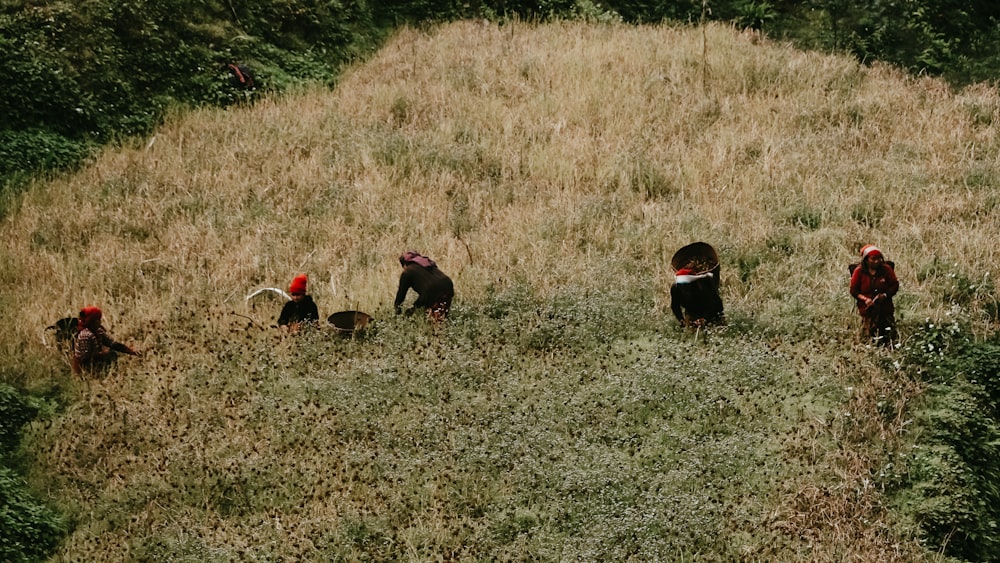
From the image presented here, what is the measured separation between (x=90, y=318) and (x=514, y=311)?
408 centimetres

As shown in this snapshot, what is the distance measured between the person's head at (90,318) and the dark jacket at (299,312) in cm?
169

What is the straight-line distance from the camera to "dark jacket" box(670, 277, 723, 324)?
8625mm

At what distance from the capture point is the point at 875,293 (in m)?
8.18

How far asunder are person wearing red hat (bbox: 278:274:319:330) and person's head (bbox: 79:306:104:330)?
5.55 feet

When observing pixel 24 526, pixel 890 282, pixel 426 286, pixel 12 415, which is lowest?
pixel 24 526

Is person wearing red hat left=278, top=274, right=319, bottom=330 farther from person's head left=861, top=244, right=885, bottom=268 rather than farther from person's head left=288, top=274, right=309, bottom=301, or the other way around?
person's head left=861, top=244, right=885, bottom=268

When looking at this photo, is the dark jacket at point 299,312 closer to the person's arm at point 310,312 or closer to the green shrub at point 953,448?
the person's arm at point 310,312

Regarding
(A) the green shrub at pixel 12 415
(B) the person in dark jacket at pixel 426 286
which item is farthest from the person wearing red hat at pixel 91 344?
(B) the person in dark jacket at pixel 426 286

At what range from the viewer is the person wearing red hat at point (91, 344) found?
27.6 ft

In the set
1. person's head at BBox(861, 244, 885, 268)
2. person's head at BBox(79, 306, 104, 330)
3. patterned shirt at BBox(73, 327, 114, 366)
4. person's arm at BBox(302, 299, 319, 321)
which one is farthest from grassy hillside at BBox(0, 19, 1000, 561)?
person's head at BBox(861, 244, 885, 268)

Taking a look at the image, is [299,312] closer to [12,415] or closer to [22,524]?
[12,415]

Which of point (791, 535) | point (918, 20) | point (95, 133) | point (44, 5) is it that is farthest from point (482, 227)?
point (918, 20)

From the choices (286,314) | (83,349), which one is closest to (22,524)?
(83,349)

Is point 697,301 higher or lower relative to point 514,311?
higher
